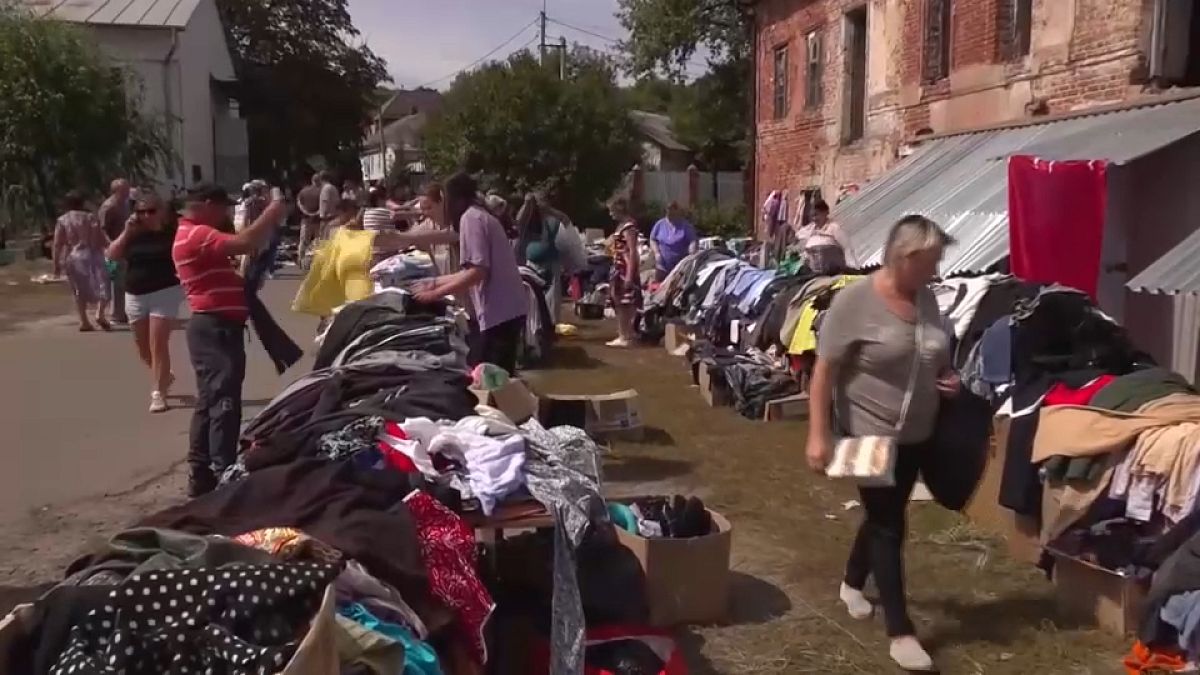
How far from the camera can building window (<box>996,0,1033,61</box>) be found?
1233 centimetres

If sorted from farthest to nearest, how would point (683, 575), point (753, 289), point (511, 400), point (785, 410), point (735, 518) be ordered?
point (753, 289)
point (785, 410)
point (735, 518)
point (511, 400)
point (683, 575)

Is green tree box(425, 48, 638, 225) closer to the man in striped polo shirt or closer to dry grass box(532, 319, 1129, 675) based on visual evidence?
dry grass box(532, 319, 1129, 675)

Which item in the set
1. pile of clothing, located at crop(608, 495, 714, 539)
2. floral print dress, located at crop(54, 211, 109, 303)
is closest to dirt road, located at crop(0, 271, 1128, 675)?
pile of clothing, located at crop(608, 495, 714, 539)

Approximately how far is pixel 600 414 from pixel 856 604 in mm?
3570

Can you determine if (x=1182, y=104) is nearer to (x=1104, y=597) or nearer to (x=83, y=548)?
(x=1104, y=597)

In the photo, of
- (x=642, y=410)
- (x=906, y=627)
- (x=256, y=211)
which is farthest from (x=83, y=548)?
(x=256, y=211)

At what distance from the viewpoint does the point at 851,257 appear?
35.7ft

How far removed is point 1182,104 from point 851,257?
3.06 m

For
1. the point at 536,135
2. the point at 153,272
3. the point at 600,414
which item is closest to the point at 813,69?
the point at 600,414

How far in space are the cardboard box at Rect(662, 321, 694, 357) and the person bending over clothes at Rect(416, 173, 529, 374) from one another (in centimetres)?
558

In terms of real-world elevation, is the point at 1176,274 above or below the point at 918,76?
below

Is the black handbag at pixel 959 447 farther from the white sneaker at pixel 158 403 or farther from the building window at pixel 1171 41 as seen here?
Result: the building window at pixel 1171 41

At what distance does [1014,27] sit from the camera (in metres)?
12.6

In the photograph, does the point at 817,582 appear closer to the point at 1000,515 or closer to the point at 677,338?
the point at 1000,515
